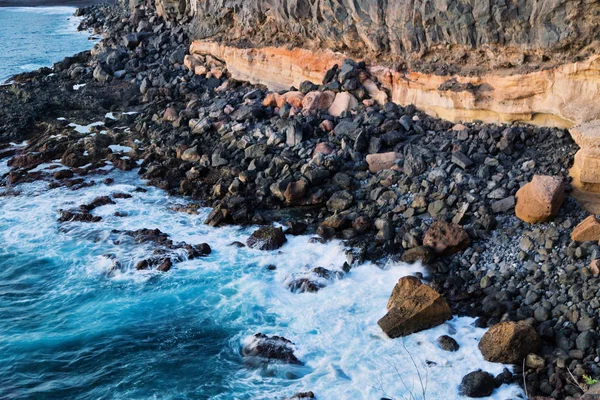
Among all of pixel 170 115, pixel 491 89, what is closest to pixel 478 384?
pixel 491 89

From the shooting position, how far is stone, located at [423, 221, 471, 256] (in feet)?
53.7

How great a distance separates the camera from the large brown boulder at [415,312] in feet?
46.5

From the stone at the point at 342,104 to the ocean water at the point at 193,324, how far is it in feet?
22.9

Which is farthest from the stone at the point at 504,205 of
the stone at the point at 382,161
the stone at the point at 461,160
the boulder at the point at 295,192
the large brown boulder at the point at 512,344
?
the boulder at the point at 295,192

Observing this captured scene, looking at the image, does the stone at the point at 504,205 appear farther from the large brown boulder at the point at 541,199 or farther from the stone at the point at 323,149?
the stone at the point at 323,149

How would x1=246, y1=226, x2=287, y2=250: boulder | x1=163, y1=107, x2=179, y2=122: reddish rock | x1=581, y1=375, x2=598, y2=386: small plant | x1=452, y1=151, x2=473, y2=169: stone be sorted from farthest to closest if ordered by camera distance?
x1=163, y1=107, x2=179, y2=122: reddish rock → x1=452, y1=151, x2=473, y2=169: stone → x1=246, y1=226, x2=287, y2=250: boulder → x1=581, y1=375, x2=598, y2=386: small plant

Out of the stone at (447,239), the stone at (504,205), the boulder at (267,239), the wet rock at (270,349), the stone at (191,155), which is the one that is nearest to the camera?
the wet rock at (270,349)

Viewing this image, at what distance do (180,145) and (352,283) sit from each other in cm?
1076

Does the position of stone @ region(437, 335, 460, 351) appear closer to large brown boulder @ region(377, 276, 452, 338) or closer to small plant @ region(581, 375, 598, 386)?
large brown boulder @ region(377, 276, 452, 338)

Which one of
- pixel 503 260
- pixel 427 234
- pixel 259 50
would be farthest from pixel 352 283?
pixel 259 50

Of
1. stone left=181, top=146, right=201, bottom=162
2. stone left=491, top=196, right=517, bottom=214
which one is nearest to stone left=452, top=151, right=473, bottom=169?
stone left=491, top=196, right=517, bottom=214

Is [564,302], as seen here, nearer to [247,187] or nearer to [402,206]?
[402,206]

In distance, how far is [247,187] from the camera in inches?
829

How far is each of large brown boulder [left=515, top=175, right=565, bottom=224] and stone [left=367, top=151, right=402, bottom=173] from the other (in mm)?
4938
